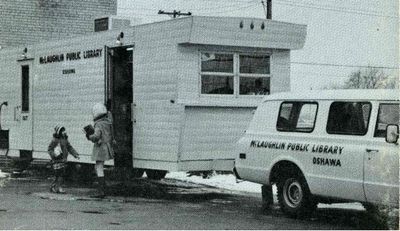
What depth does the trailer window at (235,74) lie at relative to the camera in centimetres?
1348

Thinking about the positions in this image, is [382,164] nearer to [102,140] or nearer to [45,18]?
[102,140]

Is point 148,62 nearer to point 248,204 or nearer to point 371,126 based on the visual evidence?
point 248,204

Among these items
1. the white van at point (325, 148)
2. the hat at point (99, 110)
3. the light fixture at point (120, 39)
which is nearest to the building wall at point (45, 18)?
the light fixture at point (120, 39)

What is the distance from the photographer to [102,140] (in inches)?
538

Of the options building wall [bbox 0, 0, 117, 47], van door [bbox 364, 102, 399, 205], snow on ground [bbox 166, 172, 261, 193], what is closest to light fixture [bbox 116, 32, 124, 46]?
snow on ground [bbox 166, 172, 261, 193]

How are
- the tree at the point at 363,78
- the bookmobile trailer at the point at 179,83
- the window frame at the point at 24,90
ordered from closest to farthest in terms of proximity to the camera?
the bookmobile trailer at the point at 179,83 → the window frame at the point at 24,90 → the tree at the point at 363,78

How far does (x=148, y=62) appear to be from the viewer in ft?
45.4

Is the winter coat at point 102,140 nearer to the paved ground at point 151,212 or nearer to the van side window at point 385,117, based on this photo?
the paved ground at point 151,212

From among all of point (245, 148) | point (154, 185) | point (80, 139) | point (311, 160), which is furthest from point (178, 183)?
point (311, 160)

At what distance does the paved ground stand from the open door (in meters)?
1.22

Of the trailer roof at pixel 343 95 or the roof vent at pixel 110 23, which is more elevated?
the roof vent at pixel 110 23

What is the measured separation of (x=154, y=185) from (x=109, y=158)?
3.05 metres

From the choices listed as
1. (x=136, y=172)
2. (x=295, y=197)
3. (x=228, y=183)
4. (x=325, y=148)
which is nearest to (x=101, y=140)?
(x=136, y=172)

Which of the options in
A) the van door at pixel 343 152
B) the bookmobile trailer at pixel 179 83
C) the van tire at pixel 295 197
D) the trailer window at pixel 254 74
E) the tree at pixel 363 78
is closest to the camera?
the van door at pixel 343 152
